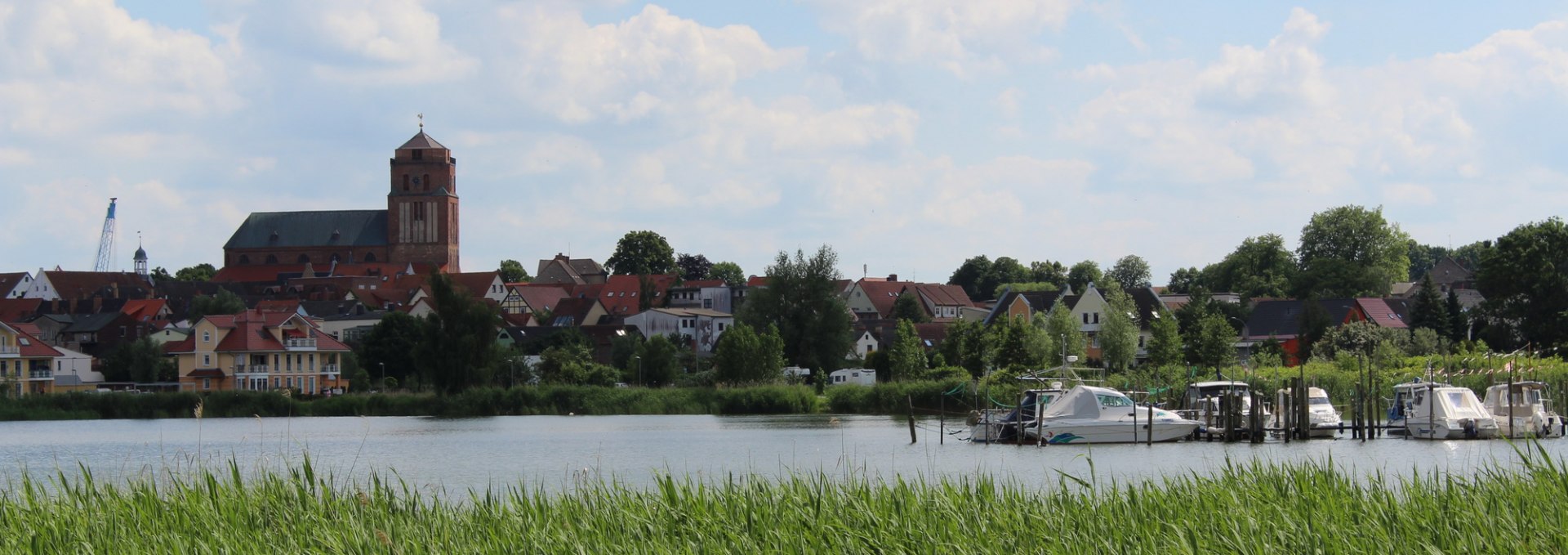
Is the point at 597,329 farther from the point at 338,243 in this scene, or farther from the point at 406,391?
the point at 338,243

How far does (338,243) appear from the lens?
7628 inches

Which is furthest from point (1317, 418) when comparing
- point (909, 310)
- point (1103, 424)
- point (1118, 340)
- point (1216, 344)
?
point (909, 310)

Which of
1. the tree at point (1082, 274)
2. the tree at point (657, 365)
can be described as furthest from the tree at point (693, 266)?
the tree at point (657, 365)

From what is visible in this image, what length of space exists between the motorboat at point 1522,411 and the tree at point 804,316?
51.3 meters

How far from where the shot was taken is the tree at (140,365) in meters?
102

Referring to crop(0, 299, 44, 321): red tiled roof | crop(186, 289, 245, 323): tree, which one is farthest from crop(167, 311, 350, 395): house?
crop(0, 299, 44, 321): red tiled roof

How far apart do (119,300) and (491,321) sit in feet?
280

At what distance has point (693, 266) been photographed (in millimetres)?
196750

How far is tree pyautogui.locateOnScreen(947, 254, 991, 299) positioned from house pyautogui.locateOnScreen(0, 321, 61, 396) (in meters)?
111

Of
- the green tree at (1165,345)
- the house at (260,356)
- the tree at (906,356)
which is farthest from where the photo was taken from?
the house at (260,356)

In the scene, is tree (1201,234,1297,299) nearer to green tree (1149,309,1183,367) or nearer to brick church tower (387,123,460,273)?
green tree (1149,309,1183,367)

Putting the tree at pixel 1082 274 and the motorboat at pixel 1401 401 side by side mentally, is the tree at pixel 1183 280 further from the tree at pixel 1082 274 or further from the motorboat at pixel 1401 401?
the motorboat at pixel 1401 401

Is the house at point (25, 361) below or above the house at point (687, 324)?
below

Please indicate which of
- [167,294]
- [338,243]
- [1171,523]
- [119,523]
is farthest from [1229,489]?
[338,243]
